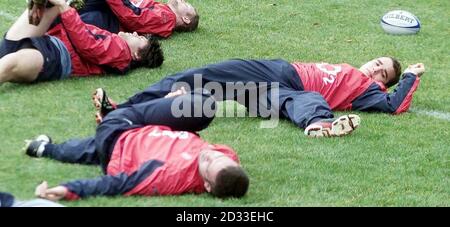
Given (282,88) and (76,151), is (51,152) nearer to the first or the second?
(76,151)

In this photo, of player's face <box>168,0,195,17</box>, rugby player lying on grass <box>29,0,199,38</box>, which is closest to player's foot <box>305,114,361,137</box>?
rugby player lying on grass <box>29,0,199,38</box>

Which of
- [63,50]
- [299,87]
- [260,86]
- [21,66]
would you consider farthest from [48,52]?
[299,87]

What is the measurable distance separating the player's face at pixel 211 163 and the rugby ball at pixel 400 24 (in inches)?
187

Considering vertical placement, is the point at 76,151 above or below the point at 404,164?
above

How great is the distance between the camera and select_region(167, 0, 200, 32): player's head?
28.0 feet

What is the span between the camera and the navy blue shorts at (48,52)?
657cm

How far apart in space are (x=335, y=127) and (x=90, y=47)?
2148mm

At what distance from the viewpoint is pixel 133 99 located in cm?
573

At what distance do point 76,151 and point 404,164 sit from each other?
2008mm

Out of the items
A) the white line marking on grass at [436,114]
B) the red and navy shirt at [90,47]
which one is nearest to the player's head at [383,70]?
the white line marking on grass at [436,114]

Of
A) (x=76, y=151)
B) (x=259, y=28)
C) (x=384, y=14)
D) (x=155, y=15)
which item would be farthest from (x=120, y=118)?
(x=384, y=14)

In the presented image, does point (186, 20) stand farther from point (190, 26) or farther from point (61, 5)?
point (61, 5)

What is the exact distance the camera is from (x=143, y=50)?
23.6 feet

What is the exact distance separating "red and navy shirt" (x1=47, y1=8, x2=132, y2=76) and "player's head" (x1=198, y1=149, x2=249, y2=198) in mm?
2465
